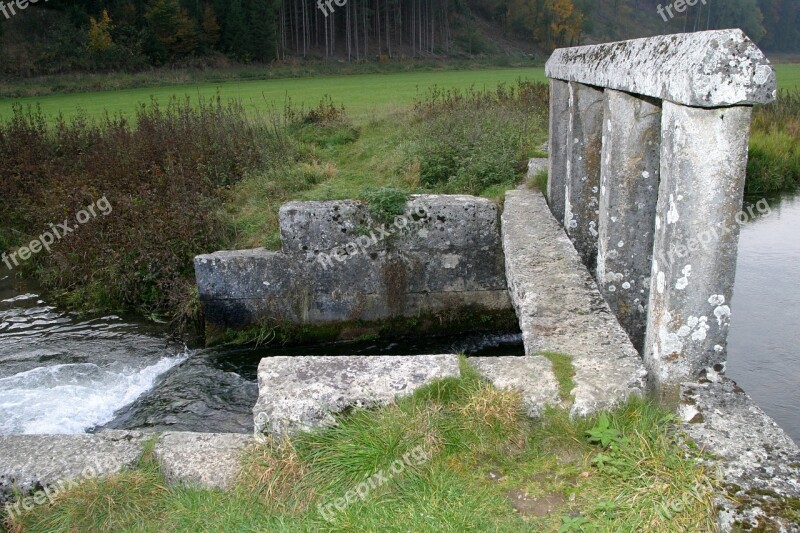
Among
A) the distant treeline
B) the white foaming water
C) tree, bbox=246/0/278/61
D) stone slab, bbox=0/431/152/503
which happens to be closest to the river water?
the white foaming water

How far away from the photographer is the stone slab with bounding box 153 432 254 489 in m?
3.17

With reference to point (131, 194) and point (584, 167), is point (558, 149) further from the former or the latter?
point (131, 194)

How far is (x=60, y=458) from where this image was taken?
11.0ft

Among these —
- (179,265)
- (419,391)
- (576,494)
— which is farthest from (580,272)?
(179,265)

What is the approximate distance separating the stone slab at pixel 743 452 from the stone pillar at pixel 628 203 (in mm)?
1361

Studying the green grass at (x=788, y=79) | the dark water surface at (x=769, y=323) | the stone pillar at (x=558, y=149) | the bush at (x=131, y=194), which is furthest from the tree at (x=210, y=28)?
the stone pillar at (x=558, y=149)

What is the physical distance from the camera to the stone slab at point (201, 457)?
10.4 feet

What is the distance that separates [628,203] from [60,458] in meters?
3.54

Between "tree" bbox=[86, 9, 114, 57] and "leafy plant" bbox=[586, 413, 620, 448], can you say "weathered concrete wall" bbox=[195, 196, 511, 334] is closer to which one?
"leafy plant" bbox=[586, 413, 620, 448]

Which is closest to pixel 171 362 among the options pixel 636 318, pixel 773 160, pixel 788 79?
pixel 636 318

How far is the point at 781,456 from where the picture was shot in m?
2.60

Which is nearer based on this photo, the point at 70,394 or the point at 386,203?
the point at 70,394

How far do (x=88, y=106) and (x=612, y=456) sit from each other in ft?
82.0

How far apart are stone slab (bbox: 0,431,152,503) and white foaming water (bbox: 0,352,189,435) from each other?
102 inches
